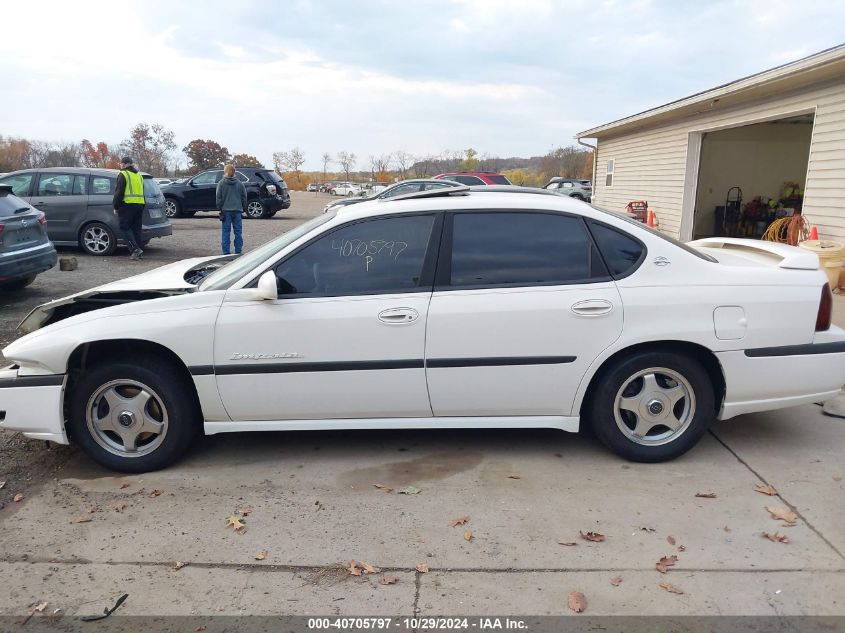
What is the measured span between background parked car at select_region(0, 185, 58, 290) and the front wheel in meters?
13.8

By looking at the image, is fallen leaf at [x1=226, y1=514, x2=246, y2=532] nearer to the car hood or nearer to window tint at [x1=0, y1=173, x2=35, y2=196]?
the car hood

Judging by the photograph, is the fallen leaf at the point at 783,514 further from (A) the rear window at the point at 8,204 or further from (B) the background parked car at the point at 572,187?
(B) the background parked car at the point at 572,187

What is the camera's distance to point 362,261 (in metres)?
3.74

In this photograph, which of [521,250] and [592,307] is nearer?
[592,307]

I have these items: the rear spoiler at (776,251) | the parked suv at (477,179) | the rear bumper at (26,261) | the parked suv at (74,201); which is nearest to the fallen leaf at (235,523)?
the rear spoiler at (776,251)

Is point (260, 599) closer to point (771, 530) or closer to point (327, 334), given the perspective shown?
point (327, 334)

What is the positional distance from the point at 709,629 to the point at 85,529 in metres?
2.94

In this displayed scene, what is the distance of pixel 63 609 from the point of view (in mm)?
2664

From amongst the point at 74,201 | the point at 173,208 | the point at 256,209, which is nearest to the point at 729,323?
the point at 74,201

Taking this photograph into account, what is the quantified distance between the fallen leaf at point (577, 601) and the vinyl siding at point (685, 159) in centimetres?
508

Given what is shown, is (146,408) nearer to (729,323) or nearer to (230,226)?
(729,323)

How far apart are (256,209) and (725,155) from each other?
575 inches

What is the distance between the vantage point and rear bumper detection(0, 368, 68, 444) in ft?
12.0

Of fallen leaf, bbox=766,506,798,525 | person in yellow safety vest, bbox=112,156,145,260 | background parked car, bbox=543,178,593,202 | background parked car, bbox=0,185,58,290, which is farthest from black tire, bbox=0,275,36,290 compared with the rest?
background parked car, bbox=543,178,593,202
